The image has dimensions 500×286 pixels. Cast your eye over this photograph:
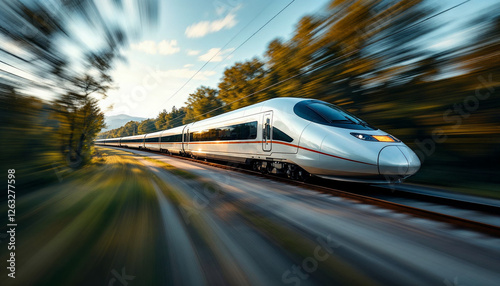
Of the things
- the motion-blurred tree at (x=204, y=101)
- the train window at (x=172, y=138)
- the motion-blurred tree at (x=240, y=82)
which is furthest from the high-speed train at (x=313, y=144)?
the motion-blurred tree at (x=204, y=101)

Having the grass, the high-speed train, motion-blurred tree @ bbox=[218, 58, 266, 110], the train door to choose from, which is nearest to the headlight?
the high-speed train

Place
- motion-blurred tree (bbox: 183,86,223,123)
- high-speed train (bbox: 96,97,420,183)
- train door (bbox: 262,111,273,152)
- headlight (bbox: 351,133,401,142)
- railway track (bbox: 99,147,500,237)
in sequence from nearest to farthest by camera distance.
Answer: railway track (bbox: 99,147,500,237) < high-speed train (bbox: 96,97,420,183) < headlight (bbox: 351,133,401,142) < train door (bbox: 262,111,273,152) < motion-blurred tree (bbox: 183,86,223,123)

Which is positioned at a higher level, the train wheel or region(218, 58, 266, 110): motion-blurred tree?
region(218, 58, 266, 110): motion-blurred tree

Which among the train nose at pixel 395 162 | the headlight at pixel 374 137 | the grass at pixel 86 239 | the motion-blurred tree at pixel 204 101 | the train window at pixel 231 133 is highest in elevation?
the motion-blurred tree at pixel 204 101

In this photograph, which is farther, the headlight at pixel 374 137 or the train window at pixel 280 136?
the train window at pixel 280 136

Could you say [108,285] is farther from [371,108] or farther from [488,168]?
[371,108]

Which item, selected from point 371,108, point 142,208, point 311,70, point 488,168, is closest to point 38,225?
point 142,208

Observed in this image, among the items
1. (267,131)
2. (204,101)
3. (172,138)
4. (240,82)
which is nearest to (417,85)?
(267,131)

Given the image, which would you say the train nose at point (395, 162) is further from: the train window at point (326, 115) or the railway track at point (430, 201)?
the train window at point (326, 115)

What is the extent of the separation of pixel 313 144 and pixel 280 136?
1245 mm

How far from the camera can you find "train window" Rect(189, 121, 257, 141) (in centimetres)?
747

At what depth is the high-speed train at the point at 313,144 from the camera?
13.5ft

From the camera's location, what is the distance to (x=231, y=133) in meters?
8.77

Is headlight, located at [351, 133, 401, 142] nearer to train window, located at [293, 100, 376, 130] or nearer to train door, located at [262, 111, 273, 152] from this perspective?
train window, located at [293, 100, 376, 130]
